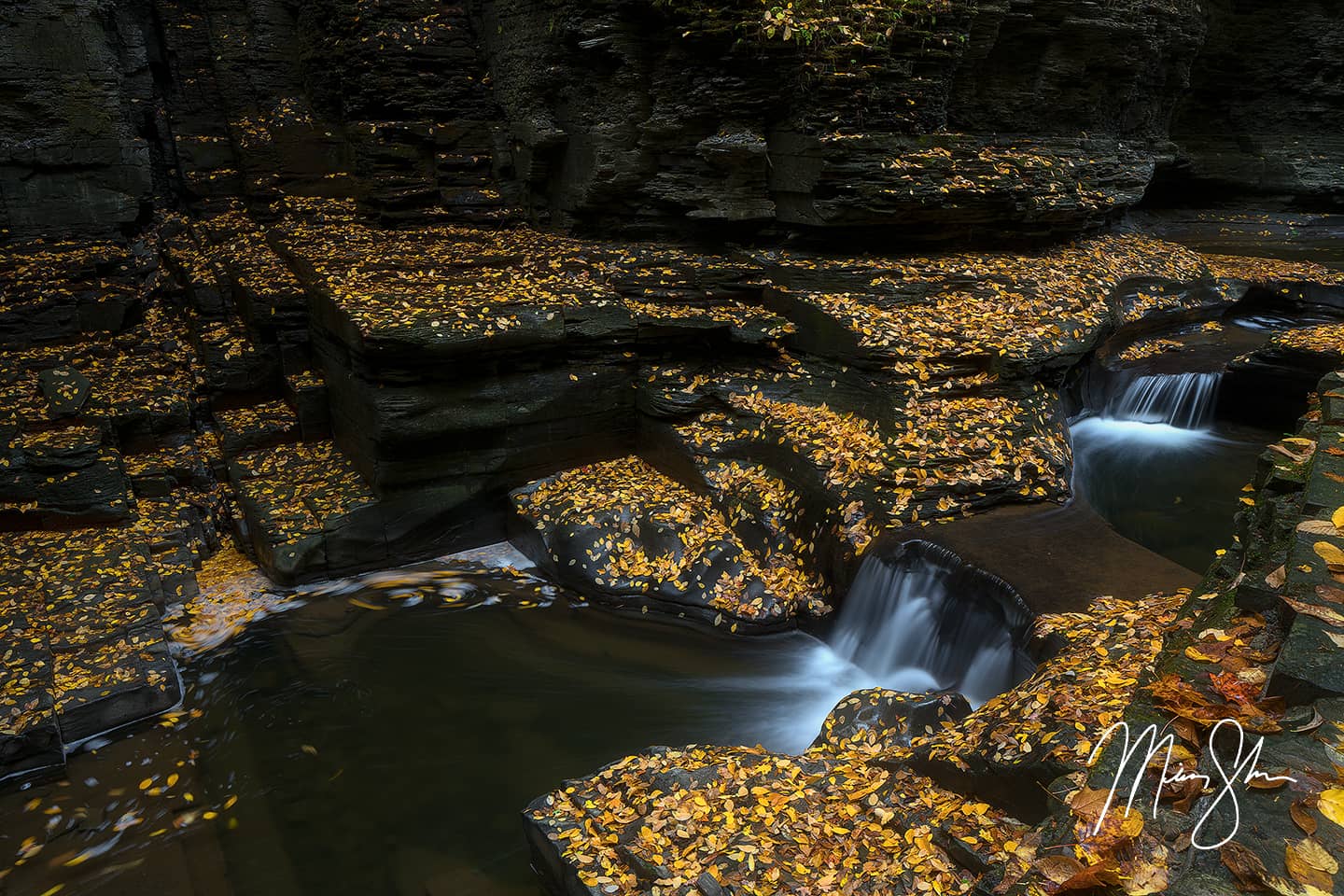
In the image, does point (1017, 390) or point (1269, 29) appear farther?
point (1269, 29)

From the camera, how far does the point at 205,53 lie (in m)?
17.8

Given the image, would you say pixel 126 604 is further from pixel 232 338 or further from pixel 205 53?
pixel 205 53

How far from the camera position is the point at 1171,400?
12.1 meters

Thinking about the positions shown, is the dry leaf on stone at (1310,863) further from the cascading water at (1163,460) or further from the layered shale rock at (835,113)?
the layered shale rock at (835,113)

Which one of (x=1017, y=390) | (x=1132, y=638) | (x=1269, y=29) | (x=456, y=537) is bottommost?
(x=456, y=537)

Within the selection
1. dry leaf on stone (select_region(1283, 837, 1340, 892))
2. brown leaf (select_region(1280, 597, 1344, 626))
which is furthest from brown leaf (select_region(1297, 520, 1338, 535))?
dry leaf on stone (select_region(1283, 837, 1340, 892))

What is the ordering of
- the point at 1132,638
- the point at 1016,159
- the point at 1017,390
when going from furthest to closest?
the point at 1016,159 → the point at 1017,390 → the point at 1132,638

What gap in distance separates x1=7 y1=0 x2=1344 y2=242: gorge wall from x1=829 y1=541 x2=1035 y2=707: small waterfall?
223 inches

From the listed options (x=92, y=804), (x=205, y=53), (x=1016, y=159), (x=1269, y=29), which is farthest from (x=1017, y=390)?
(x=205, y=53)

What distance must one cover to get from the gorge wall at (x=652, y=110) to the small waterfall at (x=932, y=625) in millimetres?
5660

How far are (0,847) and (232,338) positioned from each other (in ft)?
28.2

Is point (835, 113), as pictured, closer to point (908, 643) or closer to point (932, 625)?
point (932, 625)
